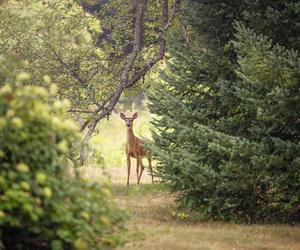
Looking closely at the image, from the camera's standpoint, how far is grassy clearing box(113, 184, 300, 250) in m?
10.7

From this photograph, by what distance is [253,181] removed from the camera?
513 inches

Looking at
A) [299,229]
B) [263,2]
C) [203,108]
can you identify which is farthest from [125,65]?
[299,229]

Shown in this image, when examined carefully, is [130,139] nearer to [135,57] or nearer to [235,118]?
[135,57]

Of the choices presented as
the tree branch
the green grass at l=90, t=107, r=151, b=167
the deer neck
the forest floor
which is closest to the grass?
the forest floor

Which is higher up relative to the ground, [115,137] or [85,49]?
[85,49]

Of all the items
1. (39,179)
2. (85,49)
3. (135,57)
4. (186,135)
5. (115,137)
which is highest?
(85,49)

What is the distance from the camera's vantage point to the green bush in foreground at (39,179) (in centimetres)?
613

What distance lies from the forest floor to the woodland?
1.4 inches

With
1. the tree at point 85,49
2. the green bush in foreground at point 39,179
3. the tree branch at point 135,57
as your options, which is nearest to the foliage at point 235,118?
the tree branch at point 135,57

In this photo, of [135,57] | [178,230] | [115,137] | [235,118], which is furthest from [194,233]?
[115,137]

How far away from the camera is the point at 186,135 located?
13.7m

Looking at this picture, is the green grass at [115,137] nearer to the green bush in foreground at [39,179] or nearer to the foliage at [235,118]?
the foliage at [235,118]

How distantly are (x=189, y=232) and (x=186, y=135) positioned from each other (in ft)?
7.82

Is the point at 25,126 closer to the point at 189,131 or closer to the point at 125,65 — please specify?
the point at 189,131
